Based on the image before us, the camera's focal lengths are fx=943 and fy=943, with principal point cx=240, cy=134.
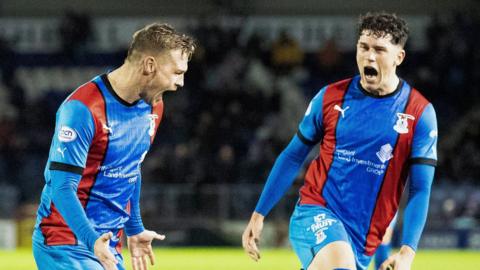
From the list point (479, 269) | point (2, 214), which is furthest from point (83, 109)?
point (2, 214)

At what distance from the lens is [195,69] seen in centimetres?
1927

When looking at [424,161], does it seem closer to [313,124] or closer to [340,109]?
[340,109]

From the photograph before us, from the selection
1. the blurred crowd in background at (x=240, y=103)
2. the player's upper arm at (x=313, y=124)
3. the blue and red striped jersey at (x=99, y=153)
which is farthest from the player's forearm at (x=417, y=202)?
the blurred crowd in background at (x=240, y=103)

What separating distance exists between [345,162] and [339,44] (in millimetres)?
15484

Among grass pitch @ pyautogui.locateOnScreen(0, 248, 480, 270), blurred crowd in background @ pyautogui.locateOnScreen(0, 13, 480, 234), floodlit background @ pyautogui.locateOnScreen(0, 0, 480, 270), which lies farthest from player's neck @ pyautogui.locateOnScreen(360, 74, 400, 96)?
blurred crowd in background @ pyautogui.locateOnScreen(0, 13, 480, 234)

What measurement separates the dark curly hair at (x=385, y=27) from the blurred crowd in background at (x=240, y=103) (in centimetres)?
1079

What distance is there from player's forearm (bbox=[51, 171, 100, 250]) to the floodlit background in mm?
8896

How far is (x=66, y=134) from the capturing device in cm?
440

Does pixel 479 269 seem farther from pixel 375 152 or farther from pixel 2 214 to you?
pixel 2 214

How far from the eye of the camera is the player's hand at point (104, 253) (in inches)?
165

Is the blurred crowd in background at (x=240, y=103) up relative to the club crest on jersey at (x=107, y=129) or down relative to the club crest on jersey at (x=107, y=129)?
down

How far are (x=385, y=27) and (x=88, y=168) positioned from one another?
189 centimetres

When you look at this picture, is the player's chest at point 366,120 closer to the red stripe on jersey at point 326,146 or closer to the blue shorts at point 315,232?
the red stripe on jersey at point 326,146

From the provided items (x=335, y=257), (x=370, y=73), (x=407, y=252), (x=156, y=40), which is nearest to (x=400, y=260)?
(x=407, y=252)
